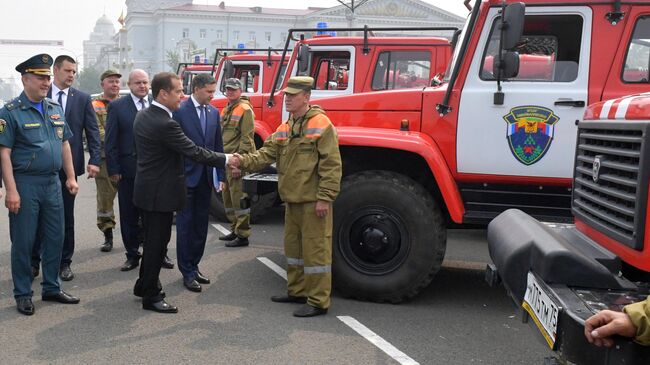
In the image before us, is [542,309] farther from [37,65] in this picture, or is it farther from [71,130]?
[71,130]

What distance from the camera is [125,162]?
A: 5.90 meters

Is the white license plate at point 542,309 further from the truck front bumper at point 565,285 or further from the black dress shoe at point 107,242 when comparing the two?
the black dress shoe at point 107,242

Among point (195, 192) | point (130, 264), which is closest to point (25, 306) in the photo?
point (130, 264)

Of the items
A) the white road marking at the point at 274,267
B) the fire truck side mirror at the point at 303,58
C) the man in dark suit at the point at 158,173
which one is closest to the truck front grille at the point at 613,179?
the man in dark suit at the point at 158,173

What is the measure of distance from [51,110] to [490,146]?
3255mm

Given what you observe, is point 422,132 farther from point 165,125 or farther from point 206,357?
point 206,357

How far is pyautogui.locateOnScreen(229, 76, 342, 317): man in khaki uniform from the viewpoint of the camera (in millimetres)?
4512

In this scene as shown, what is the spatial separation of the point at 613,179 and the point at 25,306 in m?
3.95

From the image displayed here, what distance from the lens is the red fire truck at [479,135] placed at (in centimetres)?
441

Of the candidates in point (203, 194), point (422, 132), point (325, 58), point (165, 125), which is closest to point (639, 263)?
point (422, 132)

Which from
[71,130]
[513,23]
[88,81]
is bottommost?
[71,130]

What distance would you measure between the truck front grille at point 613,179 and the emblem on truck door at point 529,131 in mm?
1049

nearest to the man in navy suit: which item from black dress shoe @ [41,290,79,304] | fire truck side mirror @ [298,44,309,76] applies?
black dress shoe @ [41,290,79,304]

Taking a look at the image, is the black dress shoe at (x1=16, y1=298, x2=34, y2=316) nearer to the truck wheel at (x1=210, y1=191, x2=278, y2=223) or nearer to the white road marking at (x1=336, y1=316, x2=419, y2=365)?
the white road marking at (x1=336, y1=316, x2=419, y2=365)
